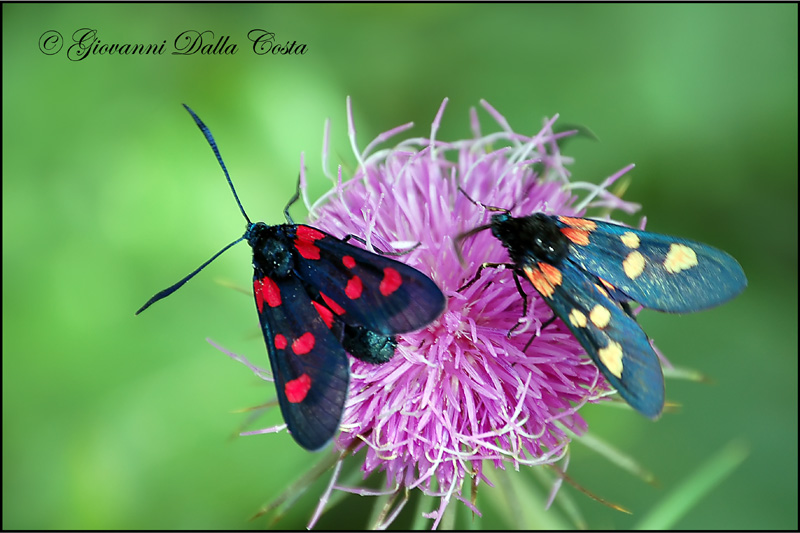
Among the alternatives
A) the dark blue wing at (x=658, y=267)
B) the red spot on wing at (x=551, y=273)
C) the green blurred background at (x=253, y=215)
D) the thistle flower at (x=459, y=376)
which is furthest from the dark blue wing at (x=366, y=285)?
the green blurred background at (x=253, y=215)

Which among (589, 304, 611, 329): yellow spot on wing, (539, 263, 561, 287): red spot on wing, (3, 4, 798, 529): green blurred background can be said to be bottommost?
(3, 4, 798, 529): green blurred background

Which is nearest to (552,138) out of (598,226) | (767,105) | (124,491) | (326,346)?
(598,226)

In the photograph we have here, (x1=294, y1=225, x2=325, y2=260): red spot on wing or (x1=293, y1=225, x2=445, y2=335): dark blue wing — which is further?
(x1=294, y1=225, x2=325, y2=260): red spot on wing

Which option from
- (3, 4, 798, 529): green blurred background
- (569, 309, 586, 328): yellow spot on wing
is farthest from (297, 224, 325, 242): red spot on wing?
(3, 4, 798, 529): green blurred background

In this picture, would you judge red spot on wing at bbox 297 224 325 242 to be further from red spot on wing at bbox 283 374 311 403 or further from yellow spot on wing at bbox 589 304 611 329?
yellow spot on wing at bbox 589 304 611 329

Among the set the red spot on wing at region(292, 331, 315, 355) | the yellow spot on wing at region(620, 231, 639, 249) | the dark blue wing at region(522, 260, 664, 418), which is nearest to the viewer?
the dark blue wing at region(522, 260, 664, 418)

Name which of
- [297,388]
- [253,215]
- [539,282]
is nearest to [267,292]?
[297,388]

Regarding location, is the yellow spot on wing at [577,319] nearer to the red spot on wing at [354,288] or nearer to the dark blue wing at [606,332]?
the dark blue wing at [606,332]

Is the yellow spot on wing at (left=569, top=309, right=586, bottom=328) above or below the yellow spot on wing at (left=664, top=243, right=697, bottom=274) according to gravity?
below
